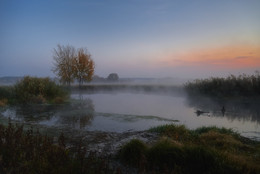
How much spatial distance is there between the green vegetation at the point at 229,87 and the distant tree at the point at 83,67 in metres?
17.8

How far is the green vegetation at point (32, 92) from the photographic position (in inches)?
588

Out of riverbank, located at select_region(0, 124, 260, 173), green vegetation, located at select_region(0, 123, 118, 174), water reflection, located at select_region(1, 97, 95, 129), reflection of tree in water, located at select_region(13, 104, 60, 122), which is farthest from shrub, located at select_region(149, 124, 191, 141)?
reflection of tree in water, located at select_region(13, 104, 60, 122)

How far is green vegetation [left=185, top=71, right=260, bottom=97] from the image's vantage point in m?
16.6

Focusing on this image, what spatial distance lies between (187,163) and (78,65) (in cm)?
2984

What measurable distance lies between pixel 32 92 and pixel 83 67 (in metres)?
16.4

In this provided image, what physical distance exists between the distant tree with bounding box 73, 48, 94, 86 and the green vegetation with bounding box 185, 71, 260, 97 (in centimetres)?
1783

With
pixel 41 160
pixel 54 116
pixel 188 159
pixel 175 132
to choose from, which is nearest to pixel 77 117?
pixel 54 116

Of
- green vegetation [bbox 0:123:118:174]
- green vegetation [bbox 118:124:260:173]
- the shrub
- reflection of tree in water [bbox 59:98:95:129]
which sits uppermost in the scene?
green vegetation [bbox 0:123:118:174]

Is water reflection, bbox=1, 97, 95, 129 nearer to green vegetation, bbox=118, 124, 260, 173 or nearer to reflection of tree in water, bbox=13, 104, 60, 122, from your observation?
reflection of tree in water, bbox=13, 104, 60, 122

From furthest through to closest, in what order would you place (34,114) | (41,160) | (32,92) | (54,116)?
(32,92)
(34,114)
(54,116)
(41,160)

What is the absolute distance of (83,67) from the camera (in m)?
31.8

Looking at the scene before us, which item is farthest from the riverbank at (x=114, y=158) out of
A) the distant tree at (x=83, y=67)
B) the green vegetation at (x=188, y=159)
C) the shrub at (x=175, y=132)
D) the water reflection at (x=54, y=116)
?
the distant tree at (x=83, y=67)

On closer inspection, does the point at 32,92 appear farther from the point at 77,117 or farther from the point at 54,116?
the point at 77,117

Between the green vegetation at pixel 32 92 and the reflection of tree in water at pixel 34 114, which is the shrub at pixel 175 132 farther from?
the green vegetation at pixel 32 92
